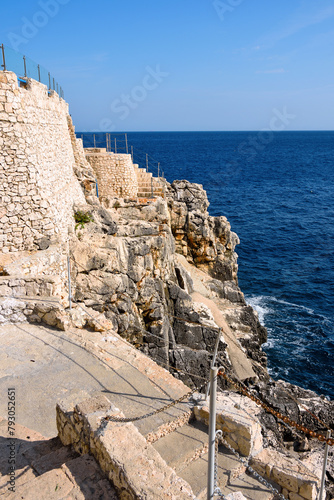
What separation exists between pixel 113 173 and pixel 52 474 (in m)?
19.9

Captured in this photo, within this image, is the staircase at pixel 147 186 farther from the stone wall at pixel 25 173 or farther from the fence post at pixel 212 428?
the fence post at pixel 212 428

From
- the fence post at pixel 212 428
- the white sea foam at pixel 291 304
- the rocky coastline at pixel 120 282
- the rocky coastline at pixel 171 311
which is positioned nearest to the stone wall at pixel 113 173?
the rocky coastline at pixel 120 282

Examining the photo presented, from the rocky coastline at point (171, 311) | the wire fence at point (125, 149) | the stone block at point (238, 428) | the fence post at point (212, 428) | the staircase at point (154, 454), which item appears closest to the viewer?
the fence post at point (212, 428)

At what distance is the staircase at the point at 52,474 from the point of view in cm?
488

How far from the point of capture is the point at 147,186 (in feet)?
82.9

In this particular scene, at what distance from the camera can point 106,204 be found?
2156cm

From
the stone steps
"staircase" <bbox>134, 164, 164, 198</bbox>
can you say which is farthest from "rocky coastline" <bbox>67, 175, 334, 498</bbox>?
the stone steps

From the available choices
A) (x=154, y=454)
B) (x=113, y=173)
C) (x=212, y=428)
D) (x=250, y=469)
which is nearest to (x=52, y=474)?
(x=154, y=454)

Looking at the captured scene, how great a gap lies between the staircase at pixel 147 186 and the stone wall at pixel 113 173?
5.05 ft

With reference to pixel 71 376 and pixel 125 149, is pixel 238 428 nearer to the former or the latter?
pixel 71 376

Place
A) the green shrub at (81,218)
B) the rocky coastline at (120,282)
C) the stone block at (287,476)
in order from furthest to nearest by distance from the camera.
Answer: the green shrub at (81,218), the rocky coastline at (120,282), the stone block at (287,476)

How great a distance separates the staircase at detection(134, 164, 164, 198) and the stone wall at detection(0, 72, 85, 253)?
11.5m

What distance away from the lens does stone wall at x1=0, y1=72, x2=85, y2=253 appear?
11.3 metres

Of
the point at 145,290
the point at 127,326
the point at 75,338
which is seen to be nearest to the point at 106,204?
the point at 145,290
